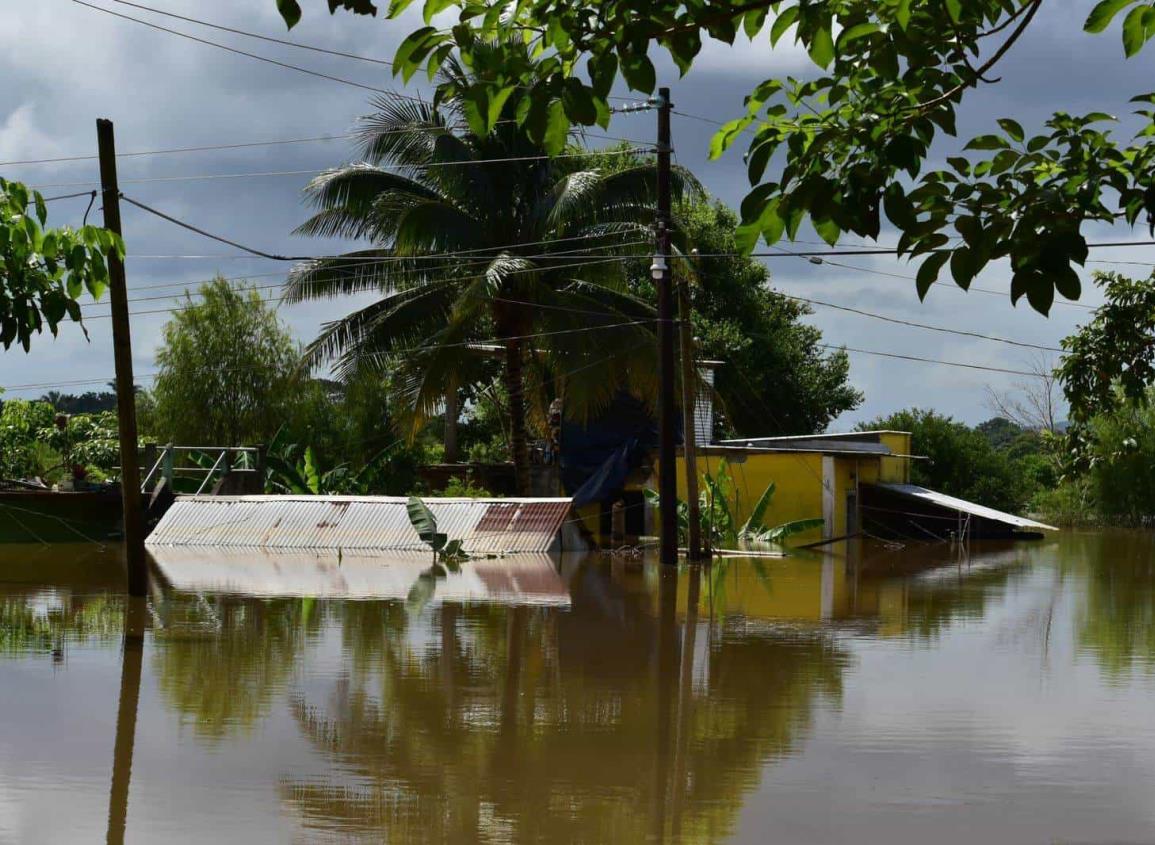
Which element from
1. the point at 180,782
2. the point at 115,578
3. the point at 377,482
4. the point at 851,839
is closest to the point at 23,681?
the point at 180,782

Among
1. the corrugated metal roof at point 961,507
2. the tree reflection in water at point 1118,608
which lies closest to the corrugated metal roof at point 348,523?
the tree reflection in water at point 1118,608

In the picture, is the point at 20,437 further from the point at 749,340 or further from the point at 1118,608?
the point at 1118,608

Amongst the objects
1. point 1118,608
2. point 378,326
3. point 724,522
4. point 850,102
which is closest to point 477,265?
point 378,326

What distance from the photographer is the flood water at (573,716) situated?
24.8ft

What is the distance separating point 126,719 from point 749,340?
38363 millimetres

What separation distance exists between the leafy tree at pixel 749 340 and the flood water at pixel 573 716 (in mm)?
27248

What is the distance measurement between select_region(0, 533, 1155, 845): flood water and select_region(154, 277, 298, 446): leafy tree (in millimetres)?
25425

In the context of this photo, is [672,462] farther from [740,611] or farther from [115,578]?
[115,578]

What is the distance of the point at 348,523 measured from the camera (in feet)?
102

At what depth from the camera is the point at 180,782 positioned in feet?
27.5

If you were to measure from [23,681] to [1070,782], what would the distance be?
8.60 meters

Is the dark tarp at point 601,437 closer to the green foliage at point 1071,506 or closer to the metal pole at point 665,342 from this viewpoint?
the metal pole at point 665,342

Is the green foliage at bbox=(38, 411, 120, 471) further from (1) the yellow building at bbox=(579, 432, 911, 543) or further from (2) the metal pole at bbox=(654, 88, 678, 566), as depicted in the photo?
(2) the metal pole at bbox=(654, 88, 678, 566)

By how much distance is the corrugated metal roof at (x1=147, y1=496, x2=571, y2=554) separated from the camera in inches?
1156
